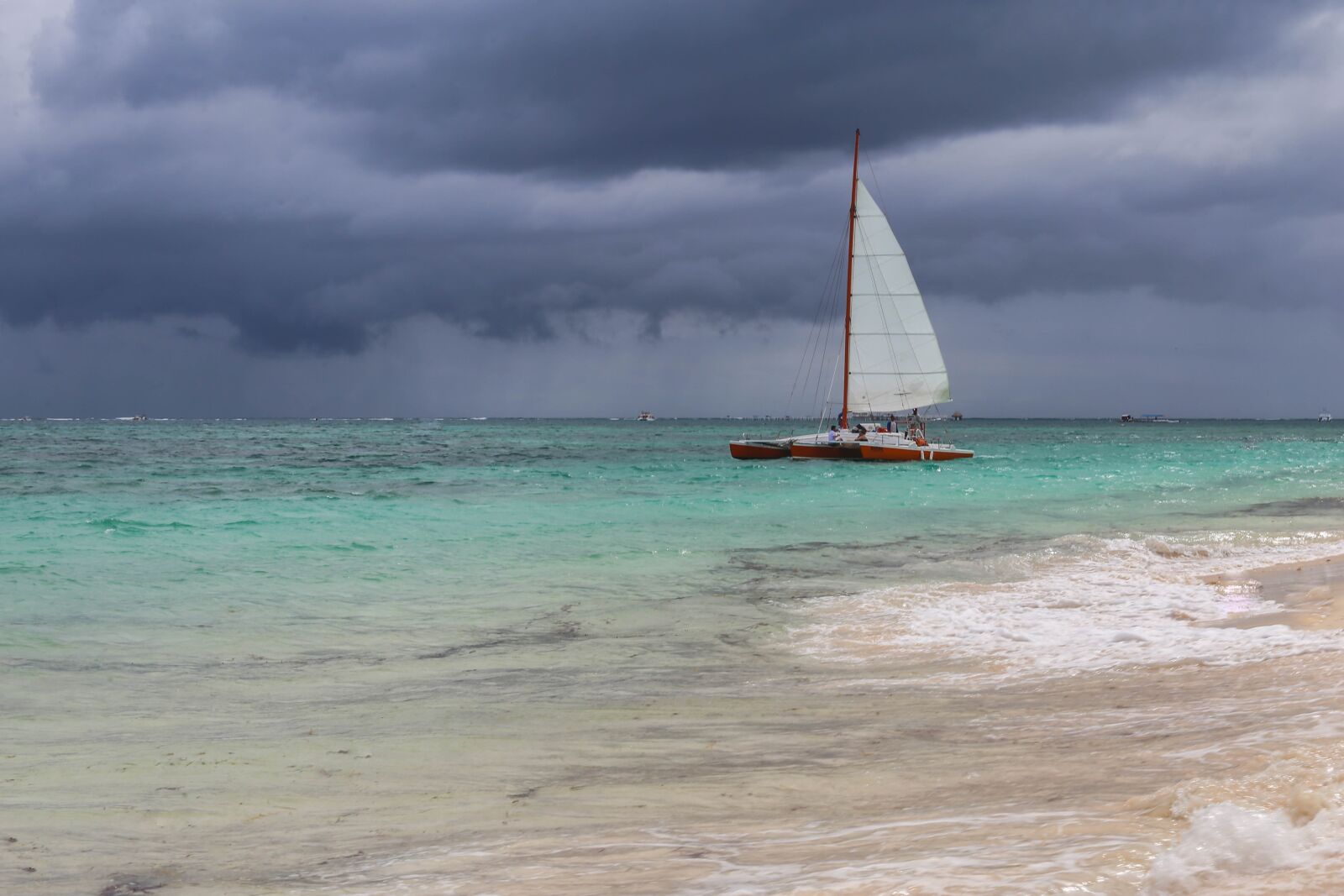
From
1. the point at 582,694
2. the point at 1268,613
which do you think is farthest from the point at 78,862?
the point at 1268,613

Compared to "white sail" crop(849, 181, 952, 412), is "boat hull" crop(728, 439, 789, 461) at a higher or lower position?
lower

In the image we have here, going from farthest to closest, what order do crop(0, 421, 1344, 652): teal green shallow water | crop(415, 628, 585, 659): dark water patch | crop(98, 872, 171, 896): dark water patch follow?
crop(0, 421, 1344, 652): teal green shallow water → crop(415, 628, 585, 659): dark water patch → crop(98, 872, 171, 896): dark water patch

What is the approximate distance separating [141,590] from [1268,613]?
1437cm

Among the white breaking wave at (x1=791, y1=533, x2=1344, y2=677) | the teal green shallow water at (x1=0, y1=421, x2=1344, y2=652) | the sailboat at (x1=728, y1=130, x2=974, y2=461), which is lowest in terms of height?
the teal green shallow water at (x1=0, y1=421, x2=1344, y2=652)

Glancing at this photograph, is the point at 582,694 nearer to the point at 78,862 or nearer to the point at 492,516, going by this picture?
the point at 78,862

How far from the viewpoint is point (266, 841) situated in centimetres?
528

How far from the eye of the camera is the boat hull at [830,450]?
171 feet

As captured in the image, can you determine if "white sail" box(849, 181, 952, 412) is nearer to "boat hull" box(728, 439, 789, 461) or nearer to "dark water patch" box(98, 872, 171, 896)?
"boat hull" box(728, 439, 789, 461)

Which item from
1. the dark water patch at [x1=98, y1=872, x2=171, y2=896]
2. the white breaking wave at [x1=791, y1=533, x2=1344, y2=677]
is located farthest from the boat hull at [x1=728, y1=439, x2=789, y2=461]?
the dark water patch at [x1=98, y1=872, x2=171, y2=896]

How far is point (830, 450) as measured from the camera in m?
52.2

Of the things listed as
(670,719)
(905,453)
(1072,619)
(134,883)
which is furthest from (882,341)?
(134,883)

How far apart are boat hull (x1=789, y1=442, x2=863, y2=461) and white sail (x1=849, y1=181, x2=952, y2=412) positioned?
249 inches

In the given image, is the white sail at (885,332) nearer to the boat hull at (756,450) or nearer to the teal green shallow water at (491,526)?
the boat hull at (756,450)

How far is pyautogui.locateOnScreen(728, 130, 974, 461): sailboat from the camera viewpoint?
5731 centimetres
